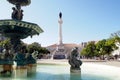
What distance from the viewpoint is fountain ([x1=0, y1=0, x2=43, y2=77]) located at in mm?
18781

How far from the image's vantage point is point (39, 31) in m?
22.3

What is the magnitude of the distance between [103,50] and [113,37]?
19212 mm

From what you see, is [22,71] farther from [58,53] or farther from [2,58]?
[58,53]

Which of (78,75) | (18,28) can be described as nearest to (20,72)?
(18,28)

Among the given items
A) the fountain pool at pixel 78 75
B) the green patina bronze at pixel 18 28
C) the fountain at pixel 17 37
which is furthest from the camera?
the green patina bronze at pixel 18 28

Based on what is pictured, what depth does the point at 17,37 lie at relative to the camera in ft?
70.3

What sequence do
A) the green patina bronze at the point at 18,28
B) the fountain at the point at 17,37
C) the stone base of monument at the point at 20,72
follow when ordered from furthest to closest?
the green patina bronze at the point at 18,28 < the fountain at the point at 17,37 < the stone base of monument at the point at 20,72

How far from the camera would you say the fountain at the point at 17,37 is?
18781 millimetres

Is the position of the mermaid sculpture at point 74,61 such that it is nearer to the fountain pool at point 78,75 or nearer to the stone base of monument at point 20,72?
the fountain pool at point 78,75

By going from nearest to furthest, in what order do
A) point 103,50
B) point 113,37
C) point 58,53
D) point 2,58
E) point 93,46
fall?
point 2,58 < point 113,37 < point 103,50 < point 93,46 < point 58,53

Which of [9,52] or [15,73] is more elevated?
[9,52]

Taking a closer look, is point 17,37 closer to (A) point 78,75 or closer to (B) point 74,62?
(B) point 74,62

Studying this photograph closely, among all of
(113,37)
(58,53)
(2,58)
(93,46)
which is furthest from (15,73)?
(58,53)

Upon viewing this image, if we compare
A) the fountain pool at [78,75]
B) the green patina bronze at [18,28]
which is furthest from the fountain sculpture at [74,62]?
the green patina bronze at [18,28]
